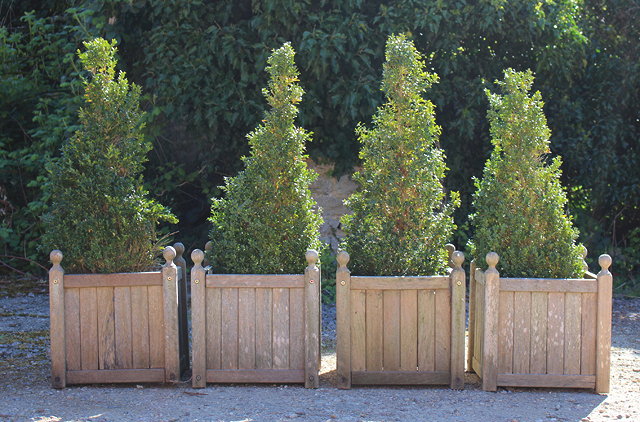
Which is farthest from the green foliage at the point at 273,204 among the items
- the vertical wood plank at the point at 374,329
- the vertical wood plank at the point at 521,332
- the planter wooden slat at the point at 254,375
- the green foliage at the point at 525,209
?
the vertical wood plank at the point at 521,332

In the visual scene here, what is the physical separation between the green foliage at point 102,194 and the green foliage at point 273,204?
0.52 meters

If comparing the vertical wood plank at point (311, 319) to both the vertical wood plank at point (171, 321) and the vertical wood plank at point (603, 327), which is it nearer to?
the vertical wood plank at point (171, 321)

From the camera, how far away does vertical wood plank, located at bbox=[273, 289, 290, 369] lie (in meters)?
4.85

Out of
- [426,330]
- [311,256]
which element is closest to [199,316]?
[311,256]

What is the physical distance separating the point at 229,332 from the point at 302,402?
0.66 m

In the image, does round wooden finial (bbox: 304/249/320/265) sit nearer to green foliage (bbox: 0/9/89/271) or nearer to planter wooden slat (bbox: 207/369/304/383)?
planter wooden slat (bbox: 207/369/304/383)

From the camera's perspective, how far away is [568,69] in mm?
9000

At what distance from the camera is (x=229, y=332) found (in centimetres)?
488

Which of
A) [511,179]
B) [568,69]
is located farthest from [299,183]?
[568,69]

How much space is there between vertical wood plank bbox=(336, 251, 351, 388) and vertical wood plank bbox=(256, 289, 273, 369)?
426 millimetres

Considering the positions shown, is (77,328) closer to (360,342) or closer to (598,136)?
(360,342)

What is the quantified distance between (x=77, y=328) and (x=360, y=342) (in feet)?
5.83

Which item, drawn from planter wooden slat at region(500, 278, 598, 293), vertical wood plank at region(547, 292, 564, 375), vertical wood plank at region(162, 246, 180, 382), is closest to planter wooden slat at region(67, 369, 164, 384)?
vertical wood plank at region(162, 246, 180, 382)

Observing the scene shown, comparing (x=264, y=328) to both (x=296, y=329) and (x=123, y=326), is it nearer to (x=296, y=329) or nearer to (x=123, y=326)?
(x=296, y=329)
